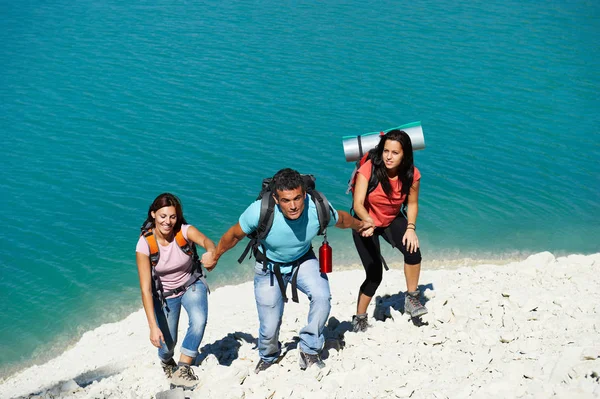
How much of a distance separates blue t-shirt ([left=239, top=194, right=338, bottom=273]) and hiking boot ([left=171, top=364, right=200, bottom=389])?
1.55 m

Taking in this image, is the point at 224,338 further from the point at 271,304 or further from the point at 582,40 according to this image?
the point at 582,40

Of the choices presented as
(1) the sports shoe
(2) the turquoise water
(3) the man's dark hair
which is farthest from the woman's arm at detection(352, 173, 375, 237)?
(2) the turquoise water

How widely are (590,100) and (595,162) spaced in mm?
4204

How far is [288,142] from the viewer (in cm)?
1662

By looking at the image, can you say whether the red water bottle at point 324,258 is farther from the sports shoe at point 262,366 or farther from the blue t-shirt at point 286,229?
the sports shoe at point 262,366

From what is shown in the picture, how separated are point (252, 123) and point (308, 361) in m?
12.0

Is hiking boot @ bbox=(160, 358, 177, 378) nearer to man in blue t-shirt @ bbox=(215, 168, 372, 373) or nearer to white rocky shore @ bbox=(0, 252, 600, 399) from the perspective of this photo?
white rocky shore @ bbox=(0, 252, 600, 399)

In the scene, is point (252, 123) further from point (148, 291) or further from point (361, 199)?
point (148, 291)

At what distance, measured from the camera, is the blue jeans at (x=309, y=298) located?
20.1ft

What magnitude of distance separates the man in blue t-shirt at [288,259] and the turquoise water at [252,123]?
5160 millimetres

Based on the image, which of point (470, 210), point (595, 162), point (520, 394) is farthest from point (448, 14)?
point (520, 394)

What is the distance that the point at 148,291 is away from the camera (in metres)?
6.05

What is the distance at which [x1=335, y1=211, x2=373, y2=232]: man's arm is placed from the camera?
606 cm

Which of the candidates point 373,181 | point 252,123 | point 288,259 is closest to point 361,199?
point 373,181
